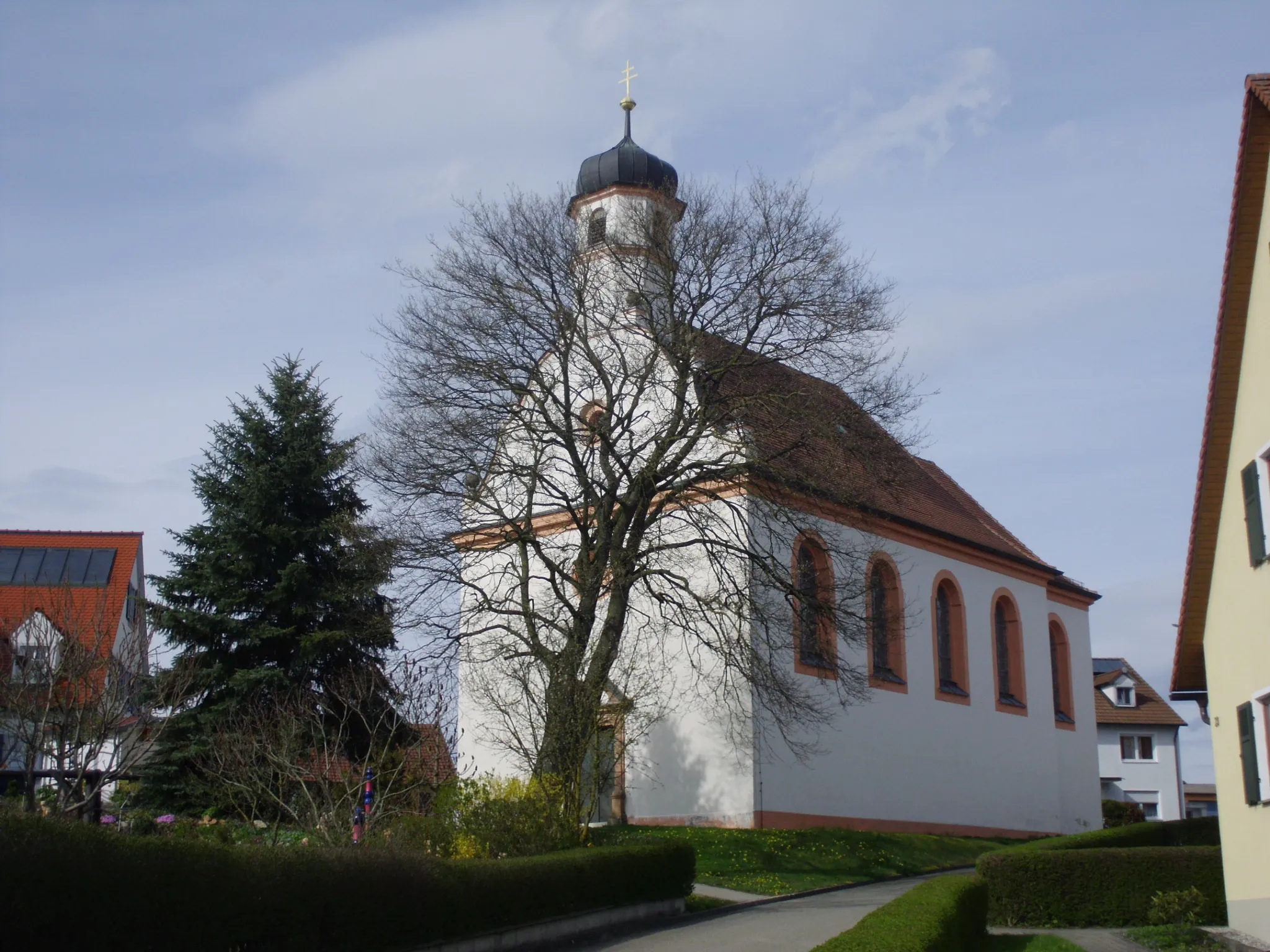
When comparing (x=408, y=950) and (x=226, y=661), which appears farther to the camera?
(x=226, y=661)

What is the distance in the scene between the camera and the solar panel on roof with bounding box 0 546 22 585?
39750 millimetres

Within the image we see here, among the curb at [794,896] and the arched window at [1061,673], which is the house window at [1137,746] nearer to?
the arched window at [1061,673]

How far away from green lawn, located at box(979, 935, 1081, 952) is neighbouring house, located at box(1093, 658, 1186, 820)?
40.2 metres

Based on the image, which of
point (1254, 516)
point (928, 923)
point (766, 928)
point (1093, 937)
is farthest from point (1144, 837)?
point (928, 923)

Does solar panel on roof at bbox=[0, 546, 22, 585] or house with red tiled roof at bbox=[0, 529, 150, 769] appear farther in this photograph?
solar panel on roof at bbox=[0, 546, 22, 585]

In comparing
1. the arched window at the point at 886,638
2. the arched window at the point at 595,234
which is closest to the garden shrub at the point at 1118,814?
the arched window at the point at 886,638

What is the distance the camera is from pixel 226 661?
22.4 meters

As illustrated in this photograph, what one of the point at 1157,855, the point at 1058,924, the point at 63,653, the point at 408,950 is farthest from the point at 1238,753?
the point at 63,653

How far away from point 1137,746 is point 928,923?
47140 millimetres

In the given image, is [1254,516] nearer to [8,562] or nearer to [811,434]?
[811,434]

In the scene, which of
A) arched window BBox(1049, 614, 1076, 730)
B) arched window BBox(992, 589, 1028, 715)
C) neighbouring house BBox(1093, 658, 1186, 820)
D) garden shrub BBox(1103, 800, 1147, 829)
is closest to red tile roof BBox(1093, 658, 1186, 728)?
neighbouring house BBox(1093, 658, 1186, 820)

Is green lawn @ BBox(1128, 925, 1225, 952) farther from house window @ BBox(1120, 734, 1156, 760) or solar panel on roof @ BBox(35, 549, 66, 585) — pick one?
house window @ BBox(1120, 734, 1156, 760)

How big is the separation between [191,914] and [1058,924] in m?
11.6

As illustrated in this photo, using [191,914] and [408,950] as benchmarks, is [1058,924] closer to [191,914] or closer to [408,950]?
[408,950]
